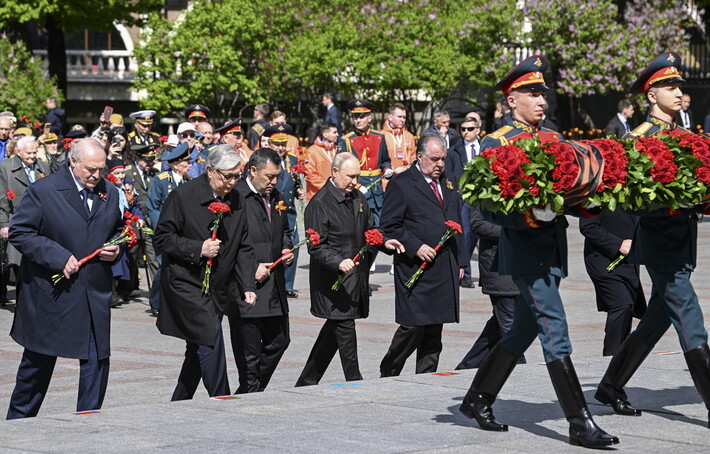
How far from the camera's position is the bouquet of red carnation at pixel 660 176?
23.7 feet

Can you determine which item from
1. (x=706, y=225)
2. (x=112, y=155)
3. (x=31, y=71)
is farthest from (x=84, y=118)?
(x=112, y=155)

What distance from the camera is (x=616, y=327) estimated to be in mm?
10516

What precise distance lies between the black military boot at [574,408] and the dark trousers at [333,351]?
9.64 ft

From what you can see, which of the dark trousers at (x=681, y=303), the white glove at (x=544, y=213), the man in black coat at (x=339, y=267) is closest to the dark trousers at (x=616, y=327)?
the man in black coat at (x=339, y=267)

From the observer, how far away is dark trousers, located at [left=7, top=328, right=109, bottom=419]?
8.36 metres

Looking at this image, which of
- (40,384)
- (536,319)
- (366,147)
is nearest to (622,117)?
(366,147)

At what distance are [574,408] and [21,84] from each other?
25.2 meters

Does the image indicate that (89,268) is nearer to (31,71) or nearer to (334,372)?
(334,372)

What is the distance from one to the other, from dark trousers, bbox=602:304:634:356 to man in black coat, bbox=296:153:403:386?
175 centimetres

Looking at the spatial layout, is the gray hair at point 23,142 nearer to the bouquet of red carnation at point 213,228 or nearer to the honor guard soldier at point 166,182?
the honor guard soldier at point 166,182

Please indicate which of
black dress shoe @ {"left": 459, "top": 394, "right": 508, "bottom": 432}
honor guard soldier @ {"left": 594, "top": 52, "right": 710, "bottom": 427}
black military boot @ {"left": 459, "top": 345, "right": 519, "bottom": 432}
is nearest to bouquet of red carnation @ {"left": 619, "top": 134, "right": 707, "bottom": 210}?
honor guard soldier @ {"left": 594, "top": 52, "right": 710, "bottom": 427}

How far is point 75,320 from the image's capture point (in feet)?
27.4

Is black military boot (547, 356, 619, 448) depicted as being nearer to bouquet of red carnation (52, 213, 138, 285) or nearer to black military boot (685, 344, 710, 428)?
black military boot (685, 344, 710, 428)

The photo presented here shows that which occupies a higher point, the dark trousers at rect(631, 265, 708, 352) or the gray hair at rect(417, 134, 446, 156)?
the gray hair at rect(417, 134, 446, 156)
